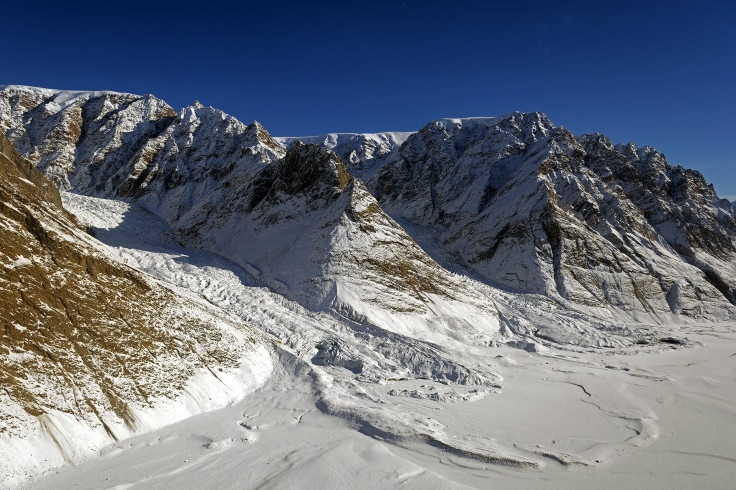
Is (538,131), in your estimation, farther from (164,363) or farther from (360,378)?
(164,363)

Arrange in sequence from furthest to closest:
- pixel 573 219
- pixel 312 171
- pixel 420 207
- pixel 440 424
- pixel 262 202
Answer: pixel 420 207 < pixel 573 219 < pixel 262 202 < pixel 312 171 < pixel 440 424

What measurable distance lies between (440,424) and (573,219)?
166 feet

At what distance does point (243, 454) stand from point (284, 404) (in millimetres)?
4789

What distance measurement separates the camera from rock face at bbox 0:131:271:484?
12.1 m

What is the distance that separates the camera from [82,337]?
15.7m

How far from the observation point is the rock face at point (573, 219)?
49.9m

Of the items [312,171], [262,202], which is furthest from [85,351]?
[312,171]

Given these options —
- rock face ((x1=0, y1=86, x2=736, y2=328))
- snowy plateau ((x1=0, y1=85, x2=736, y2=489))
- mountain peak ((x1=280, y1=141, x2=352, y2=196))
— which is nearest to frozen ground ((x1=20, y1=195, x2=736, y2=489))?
snowy plateau ((x1=0, y1=85, x2=736, y2=489))

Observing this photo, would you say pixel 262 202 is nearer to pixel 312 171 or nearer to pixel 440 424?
pixel 312 171

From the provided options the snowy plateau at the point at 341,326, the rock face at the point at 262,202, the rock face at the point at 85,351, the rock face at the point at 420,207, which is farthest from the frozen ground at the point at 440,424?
the rock face at the point at 420,207

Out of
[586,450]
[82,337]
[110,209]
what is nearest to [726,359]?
[586,450]

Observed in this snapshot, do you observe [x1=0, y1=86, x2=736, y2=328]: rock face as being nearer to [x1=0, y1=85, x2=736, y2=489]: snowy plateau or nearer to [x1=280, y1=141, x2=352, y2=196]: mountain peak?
[x1=280, y1=141, x2=352, y2=196]: mountain peak

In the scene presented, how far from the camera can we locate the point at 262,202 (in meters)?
49.4

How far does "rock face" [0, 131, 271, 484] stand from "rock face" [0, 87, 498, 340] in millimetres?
13149
